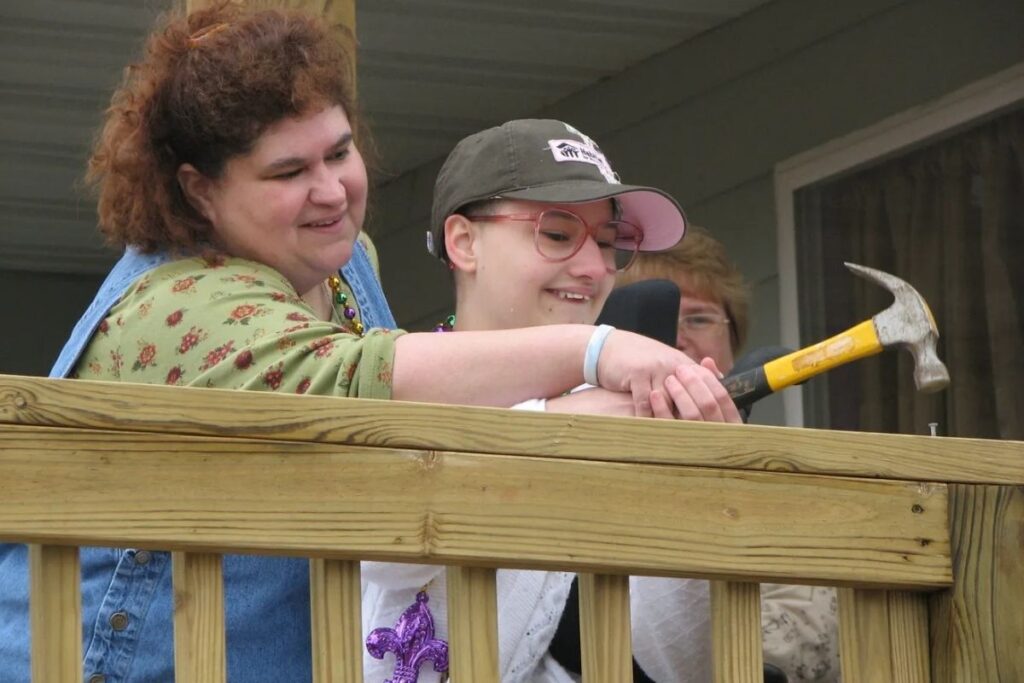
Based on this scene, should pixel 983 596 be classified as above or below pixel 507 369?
below

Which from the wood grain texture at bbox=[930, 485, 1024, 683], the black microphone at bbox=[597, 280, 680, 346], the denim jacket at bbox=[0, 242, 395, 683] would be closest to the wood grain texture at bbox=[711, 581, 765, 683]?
the wood grain texture at bbox=[930, 485, 1024, 683]

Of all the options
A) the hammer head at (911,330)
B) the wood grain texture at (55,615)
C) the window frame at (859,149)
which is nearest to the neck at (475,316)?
A: the hammer head at (911,330)

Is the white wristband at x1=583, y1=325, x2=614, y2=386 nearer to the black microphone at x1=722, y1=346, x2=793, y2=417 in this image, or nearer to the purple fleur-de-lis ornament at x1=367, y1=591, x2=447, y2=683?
the black microphone at x1=722, y1=346, x2=793, y2=417

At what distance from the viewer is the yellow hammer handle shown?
2.37m

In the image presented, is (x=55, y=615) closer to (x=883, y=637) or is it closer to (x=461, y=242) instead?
(x=883, y=637)

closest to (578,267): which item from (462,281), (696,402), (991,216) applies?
(462,281)

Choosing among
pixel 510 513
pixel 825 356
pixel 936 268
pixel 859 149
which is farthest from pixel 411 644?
pixel 859 149

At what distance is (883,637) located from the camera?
220 cm

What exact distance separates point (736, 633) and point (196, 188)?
104 cm

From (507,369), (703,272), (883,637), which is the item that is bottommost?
(883,637)

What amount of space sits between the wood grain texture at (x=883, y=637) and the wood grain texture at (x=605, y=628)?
31 cm

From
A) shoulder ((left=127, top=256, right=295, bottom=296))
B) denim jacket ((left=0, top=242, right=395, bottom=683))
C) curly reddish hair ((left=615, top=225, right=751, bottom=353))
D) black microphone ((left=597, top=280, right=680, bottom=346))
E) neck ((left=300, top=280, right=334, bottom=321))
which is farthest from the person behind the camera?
curly reddish hair ((left=615, top=225, right=751, bottom=353))

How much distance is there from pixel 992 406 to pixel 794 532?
3508 mm

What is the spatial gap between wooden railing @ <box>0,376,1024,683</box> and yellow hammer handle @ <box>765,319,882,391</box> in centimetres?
21
